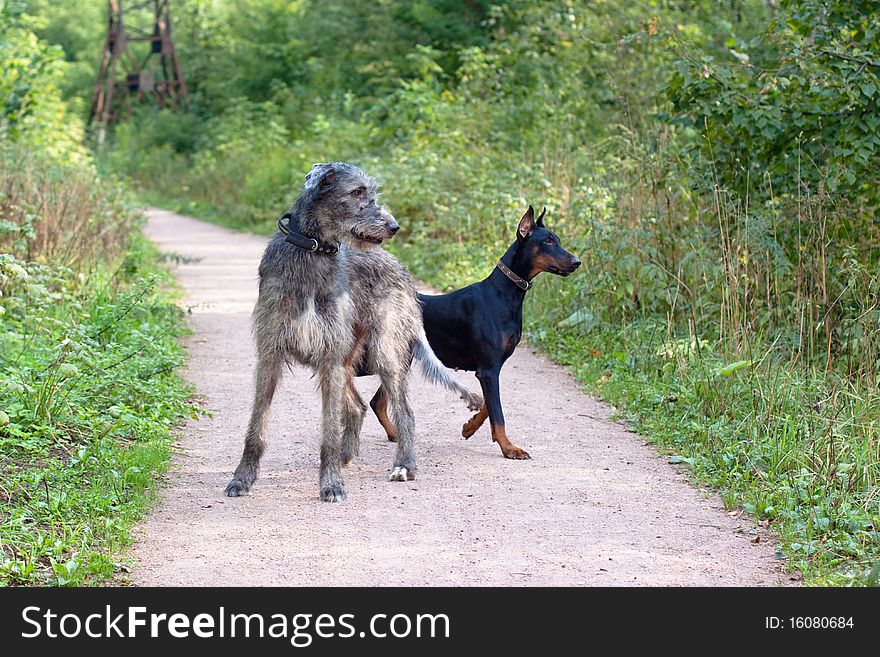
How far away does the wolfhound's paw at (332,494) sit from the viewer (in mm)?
5914

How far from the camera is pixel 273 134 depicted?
26.4 m

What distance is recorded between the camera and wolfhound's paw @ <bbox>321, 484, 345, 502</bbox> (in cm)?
591

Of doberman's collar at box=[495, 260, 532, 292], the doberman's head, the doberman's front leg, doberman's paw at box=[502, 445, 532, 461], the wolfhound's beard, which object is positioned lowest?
doberman's paw at box=[502, 445, 532, 461]

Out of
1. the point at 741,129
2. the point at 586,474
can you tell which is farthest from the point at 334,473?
the point at 741,129

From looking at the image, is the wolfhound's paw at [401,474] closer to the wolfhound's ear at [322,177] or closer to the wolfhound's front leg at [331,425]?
the wolfhound's front leg at [331,425]

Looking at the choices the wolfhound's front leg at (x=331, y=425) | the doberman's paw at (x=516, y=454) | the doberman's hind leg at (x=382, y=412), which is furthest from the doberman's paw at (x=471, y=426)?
the wolfhound's front leg at (x=331, y=425)

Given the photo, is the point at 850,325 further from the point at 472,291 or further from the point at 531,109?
the point at 531,109

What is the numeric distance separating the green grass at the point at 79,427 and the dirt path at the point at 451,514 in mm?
207

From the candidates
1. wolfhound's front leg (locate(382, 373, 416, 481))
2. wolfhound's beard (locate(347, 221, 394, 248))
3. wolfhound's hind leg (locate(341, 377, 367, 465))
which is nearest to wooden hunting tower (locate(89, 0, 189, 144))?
wolfhound's hind leg (locate(341, 377, 367, 465))

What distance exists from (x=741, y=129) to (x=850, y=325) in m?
Result: 2.07

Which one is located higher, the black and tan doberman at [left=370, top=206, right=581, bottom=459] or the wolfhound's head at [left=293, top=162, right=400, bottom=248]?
the wolfhound's head at [left=293, top=162, right=400, bottom=248]

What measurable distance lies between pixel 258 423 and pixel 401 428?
0.84 m

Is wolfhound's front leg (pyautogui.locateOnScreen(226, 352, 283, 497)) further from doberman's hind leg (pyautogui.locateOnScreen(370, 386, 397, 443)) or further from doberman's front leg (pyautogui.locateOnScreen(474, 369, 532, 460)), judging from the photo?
doberman's front leg (pyautogui.locateOnScreen(474, 369, 532, 460))

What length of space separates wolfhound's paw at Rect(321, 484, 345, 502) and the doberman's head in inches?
80.0
